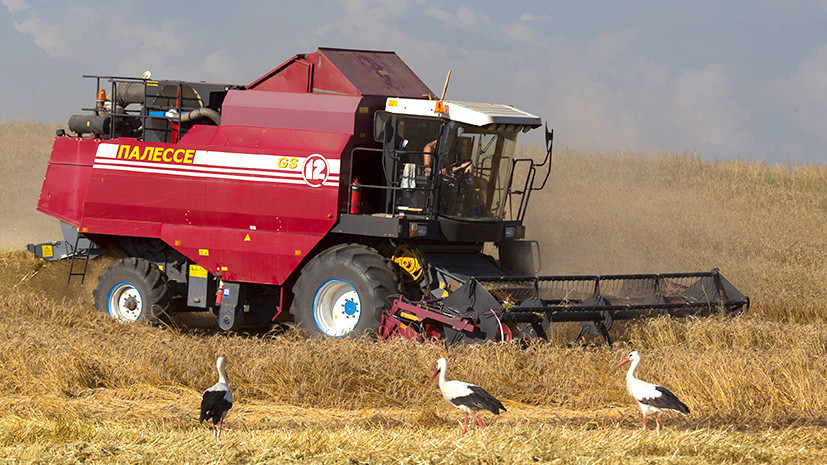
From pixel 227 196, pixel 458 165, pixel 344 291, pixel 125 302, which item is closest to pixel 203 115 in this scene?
pixel 227 196

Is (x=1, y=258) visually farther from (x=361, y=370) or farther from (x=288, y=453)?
(x=288, y=453)

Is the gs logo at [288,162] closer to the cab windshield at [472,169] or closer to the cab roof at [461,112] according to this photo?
the cab roof at [461,112]

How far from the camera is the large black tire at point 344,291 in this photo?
33.3 ft

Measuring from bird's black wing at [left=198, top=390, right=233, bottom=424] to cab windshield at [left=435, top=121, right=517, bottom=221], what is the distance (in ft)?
16.6

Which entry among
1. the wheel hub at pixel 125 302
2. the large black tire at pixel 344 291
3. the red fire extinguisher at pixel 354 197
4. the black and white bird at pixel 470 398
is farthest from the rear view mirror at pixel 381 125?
the black and white bird at pixel 470 398

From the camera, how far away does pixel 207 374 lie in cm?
853

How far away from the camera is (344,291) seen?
1059 centimetres

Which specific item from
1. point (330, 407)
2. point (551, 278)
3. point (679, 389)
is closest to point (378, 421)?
point (330, 407)

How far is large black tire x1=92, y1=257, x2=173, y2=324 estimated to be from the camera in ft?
38.9

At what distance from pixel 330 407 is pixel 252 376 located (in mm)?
838

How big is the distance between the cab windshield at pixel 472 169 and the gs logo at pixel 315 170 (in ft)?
4.25

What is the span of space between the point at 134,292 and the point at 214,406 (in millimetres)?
6435

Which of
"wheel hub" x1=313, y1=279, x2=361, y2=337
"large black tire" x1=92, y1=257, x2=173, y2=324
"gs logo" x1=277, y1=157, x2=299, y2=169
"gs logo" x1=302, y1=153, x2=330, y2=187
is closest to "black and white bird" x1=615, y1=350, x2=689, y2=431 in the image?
"wheel hub" x1=313, y1=279, x2=361, y2=337

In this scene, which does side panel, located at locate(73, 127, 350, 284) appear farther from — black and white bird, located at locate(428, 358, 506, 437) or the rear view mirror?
black and white bird, located at locate(428, 358, 506, 437)
